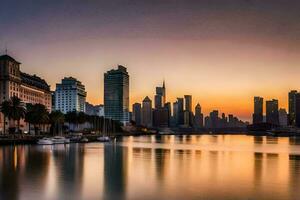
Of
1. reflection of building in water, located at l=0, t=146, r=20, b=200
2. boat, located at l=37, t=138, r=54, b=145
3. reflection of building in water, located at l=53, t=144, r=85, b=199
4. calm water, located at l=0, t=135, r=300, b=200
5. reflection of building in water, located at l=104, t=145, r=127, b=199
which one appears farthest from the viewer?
boat, located at l=37, t=138, r=54, b=145

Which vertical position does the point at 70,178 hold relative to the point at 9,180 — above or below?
below

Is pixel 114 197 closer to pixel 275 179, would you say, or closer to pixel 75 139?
pixel 275 179

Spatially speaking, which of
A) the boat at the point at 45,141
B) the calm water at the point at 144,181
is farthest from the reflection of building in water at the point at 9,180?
the boat at the point at 45,141

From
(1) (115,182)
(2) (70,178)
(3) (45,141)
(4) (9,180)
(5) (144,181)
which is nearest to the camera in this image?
(4) (9,180)

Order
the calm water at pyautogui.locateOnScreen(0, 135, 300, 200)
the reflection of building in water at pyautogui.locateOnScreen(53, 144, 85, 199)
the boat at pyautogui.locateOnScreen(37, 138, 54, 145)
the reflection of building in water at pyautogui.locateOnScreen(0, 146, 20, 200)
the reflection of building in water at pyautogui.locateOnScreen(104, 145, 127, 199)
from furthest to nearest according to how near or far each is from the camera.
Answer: the boat at pyautogui.locateOnScreen(37, 138, 54, 145), the reflection of building in water at pyautogui.locateOnScreen(53, 144, 85, 199), the calm water at pyautogui.locateOnScreen(0, 135, 300, 200), the reflection of building in water at pyautogui.locateOnScreen(104, 145, 127, 199), the reflection of building in water at pyautogui.locateOnScreen(0, 146, 20, 200)

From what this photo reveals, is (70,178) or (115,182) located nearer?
(115,182)

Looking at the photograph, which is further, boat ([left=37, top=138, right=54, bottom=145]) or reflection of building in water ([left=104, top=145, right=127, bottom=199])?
boat ([left=37, top=138, right=54, bottom=145])

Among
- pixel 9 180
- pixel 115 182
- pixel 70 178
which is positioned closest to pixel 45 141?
pixel 70 178

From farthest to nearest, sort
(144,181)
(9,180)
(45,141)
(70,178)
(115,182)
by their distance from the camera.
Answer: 1. (45,141)
2. (70,178)
3. (144,181)
4. (115,182)
5. (9,180)

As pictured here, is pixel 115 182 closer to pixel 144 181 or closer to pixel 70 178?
pixel 144 181

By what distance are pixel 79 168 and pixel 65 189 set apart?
81.1 feet

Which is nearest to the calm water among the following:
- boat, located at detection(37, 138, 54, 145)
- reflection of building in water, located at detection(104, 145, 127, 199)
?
reflection of building in water, located at detection(104, 145, 127, 199)

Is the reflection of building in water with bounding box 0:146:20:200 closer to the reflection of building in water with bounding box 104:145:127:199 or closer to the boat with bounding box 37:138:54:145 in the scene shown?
the reflection of building in water with bounding box 104:145:127:199

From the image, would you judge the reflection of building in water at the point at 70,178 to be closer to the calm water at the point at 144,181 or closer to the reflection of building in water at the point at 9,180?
the calm water at the point at 144,181
